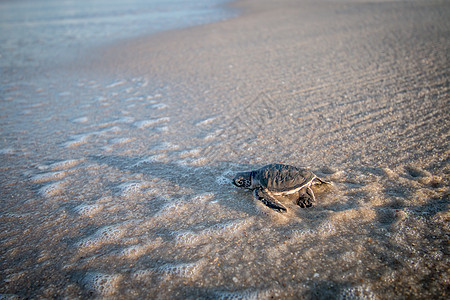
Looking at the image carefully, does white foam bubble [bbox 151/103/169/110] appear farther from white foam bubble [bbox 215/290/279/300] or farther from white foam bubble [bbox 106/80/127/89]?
white foam bubble [bbox 215/290/279/300]

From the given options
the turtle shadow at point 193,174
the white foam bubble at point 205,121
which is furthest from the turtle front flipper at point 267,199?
the white foam bubble at point 205,121

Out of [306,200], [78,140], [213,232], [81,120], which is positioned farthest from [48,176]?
[306,200]

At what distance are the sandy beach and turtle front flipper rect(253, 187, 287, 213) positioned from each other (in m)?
0.08

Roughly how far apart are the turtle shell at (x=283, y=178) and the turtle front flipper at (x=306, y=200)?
96 millimetres

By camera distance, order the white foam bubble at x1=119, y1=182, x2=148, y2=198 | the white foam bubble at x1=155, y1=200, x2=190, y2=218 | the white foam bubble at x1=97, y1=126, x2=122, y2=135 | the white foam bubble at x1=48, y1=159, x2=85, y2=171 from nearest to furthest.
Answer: the white foam bubble at x1=155, y1=200, x2=190, y2=218 < the white foam bubble at x1=119, y1=182, x2=148, y2=198 < the white foam bubble at x1=48, y1=159, x2=85, y2=171 < the white foam bubble at x1=97, y1=126, x2=122, y2=135

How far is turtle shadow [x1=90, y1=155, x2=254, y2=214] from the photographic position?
88.5 inches

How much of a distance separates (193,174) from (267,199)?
0.82m

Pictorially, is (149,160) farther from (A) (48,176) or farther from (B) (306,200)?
(B) (306,200)

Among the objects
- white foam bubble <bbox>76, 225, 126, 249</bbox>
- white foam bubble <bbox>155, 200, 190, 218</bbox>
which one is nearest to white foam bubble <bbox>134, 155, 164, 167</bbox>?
white foam bubble <bbox>155, 200, 190, 218</bbox>

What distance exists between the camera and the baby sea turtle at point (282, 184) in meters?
2.04

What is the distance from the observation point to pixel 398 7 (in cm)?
987

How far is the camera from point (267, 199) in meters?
2.03

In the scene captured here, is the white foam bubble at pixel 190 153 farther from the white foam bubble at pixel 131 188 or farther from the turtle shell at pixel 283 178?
the turtle shell at pixel 283 178

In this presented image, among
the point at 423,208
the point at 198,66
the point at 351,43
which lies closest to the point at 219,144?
the point at 423,208
